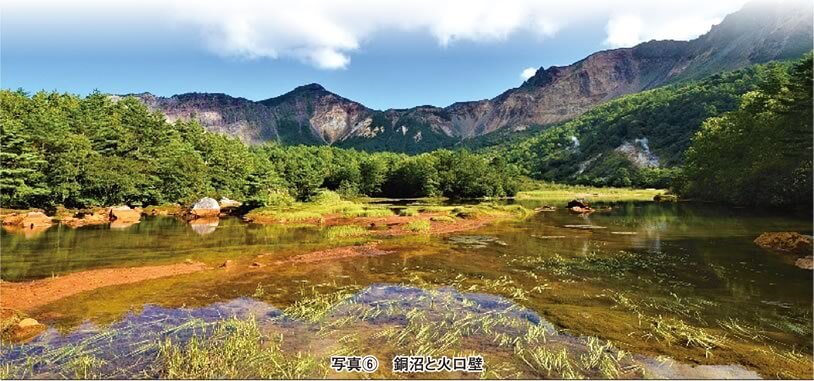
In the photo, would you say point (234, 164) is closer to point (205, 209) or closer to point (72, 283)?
point (205, 209)

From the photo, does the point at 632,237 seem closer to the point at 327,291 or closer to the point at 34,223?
the point at 327,291

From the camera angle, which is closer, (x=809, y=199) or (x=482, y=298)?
(x=482, y=298)

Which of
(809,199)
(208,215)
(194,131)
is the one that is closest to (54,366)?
(208,215)

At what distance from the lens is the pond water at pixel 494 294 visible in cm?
1248

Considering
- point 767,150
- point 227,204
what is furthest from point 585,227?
point 227,204

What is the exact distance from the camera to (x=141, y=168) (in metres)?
71.2

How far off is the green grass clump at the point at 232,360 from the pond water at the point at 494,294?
83 centimetres

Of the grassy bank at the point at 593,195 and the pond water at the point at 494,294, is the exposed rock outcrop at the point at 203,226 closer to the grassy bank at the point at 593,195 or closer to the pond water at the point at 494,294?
the pond water at the point at 494,294

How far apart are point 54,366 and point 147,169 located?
71.0 m

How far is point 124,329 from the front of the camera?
13.9m

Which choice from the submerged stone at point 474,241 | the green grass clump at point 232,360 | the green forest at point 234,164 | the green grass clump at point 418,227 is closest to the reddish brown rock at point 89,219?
the green forest at point 234,164

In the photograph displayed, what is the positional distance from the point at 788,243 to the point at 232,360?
108ft

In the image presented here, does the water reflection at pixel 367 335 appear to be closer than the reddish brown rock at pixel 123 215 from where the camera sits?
Yes

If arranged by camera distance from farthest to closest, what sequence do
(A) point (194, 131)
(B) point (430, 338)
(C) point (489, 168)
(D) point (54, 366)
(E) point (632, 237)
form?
(C) point (489, 168)
(A) point (194, 131)
(E) point (632, 237)
(B) point (430, 338)
(D) point (54, 366)
